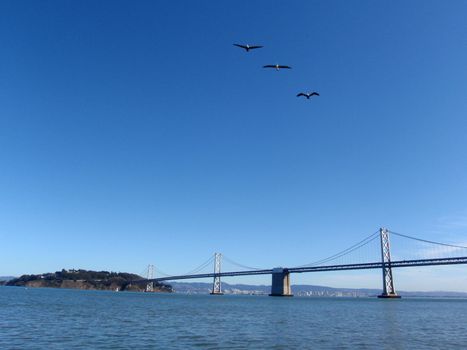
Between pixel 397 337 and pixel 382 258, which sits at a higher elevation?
pixel 382 258

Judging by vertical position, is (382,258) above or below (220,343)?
above

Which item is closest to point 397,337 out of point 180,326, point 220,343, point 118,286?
point 220,343

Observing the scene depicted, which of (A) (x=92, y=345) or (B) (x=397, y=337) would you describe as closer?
(A) (x=92, y=345)

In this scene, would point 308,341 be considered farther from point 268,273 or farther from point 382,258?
Answer: point 268,273

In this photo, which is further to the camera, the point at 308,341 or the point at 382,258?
the point at 382,258

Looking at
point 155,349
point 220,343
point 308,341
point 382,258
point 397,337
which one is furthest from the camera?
point 382,258

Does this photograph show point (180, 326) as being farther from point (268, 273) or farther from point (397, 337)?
point (268, 273)

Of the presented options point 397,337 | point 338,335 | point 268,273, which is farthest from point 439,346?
point 268,273

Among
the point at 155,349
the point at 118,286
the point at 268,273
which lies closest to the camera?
the point at 155,349

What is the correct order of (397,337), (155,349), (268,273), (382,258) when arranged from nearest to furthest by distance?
(155,349) < (397,337) < (382,258) < (268,273)
